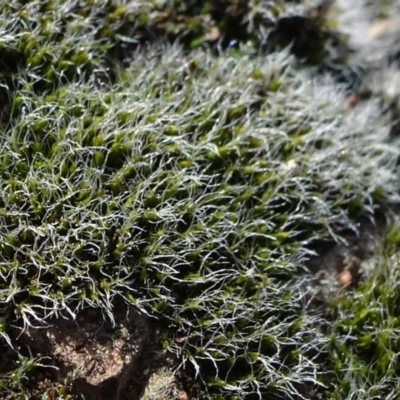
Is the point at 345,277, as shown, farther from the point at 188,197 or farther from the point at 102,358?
the point at 102,358

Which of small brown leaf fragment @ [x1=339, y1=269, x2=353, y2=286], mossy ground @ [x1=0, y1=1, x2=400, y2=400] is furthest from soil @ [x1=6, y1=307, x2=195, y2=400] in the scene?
small brown leaf fragment @ [x1=339, y1=269, x2=353, y2=286]

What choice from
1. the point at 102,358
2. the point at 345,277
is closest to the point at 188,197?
the point at 102,358

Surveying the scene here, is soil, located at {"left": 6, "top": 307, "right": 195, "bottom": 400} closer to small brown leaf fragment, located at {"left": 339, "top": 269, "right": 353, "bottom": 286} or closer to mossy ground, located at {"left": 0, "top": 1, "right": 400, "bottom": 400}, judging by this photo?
mossy ground, located at {"left": 0, "top": 1, "right": 400, "bottom": 400}

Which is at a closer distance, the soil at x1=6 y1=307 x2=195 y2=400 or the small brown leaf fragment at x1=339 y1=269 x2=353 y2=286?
the soil at x1=6 y1=307 x2=195 y2=400

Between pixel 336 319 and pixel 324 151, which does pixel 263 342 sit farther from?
pixel 324 151

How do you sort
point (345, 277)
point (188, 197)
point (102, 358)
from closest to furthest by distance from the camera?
point (102, 358)
point (188, 197)
point (345, 277)

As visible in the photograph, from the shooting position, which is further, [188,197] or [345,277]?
[345,277]

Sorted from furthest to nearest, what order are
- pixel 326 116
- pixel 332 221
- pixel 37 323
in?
pixel 326 116 < pixel 332 221 < pixel 37 323

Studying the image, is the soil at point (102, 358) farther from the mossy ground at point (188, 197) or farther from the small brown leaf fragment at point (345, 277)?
the small brown leaf fragment at point (345, 277)

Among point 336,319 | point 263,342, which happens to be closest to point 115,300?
point 263,342
